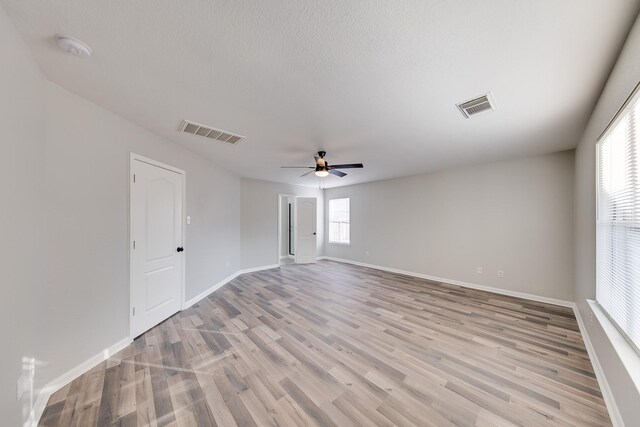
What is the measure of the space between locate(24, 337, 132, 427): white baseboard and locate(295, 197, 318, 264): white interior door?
481 cm

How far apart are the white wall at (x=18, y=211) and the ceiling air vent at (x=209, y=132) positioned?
1.12 metres

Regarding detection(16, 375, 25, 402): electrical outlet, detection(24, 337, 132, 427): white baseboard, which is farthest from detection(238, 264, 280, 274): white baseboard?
detection(16, 375, 25, 402): electrical outlet

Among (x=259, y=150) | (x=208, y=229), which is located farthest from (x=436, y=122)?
(x=208, y=229)

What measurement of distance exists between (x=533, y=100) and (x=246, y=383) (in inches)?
145

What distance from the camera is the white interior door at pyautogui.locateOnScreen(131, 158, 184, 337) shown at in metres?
2.65

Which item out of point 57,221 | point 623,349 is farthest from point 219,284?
point 623,349

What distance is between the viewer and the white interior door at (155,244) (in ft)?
8.70

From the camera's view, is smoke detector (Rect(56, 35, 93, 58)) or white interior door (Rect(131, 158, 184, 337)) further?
white interior door (Rect(131, 158, 184, 337))

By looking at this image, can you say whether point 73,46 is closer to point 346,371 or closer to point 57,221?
point 57,221

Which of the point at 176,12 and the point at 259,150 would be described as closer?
the point at 176,12

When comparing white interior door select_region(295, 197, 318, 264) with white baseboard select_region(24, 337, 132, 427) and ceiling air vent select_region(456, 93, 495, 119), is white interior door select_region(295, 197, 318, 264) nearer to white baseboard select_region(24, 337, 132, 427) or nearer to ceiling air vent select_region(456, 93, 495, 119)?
white baseboard select_region(24, 337, 132, 427)

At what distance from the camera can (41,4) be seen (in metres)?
1.16

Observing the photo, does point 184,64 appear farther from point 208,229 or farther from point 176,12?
point 208,229

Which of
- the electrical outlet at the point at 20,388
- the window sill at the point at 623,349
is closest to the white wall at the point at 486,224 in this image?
the window sill at the point at 623,349
